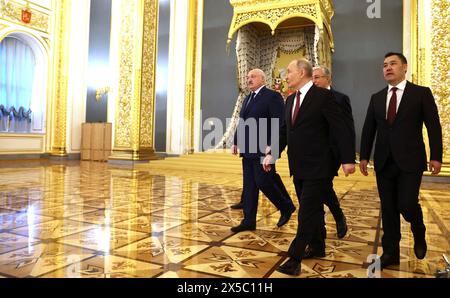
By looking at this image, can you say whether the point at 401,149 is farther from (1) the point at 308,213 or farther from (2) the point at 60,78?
(2) the point at 60,78

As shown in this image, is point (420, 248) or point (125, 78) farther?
point (125, 78)

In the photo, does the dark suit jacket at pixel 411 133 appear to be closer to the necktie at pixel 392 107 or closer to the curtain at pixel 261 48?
the necktie at pixel 392 107

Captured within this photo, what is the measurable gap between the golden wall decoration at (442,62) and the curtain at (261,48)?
9.58ft

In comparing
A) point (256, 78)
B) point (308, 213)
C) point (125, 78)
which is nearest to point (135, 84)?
point (125, 78)

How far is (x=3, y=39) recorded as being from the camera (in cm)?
959

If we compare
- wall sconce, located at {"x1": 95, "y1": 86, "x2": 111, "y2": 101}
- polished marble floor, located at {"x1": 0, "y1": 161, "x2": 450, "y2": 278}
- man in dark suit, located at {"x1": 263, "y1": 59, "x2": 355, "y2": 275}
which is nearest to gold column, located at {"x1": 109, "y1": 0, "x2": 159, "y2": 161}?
wall sconce, located at {"x1": 95, "y1": 86, "x2": 111, "y2": 101}

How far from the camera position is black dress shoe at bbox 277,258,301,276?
184cm

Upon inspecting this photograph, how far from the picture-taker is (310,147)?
195 cm

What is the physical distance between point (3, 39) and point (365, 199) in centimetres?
990

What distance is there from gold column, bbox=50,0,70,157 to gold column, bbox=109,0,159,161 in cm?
245

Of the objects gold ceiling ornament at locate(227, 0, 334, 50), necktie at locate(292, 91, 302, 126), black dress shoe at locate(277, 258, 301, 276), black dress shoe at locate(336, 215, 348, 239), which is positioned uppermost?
gold ceiling ornament at locate(227, 0, 334, 50)

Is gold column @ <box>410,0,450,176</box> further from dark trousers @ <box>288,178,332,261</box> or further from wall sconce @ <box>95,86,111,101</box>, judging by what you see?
wall sconce @ <box>95,86,111,101</box>

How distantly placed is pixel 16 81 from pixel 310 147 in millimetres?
10238
